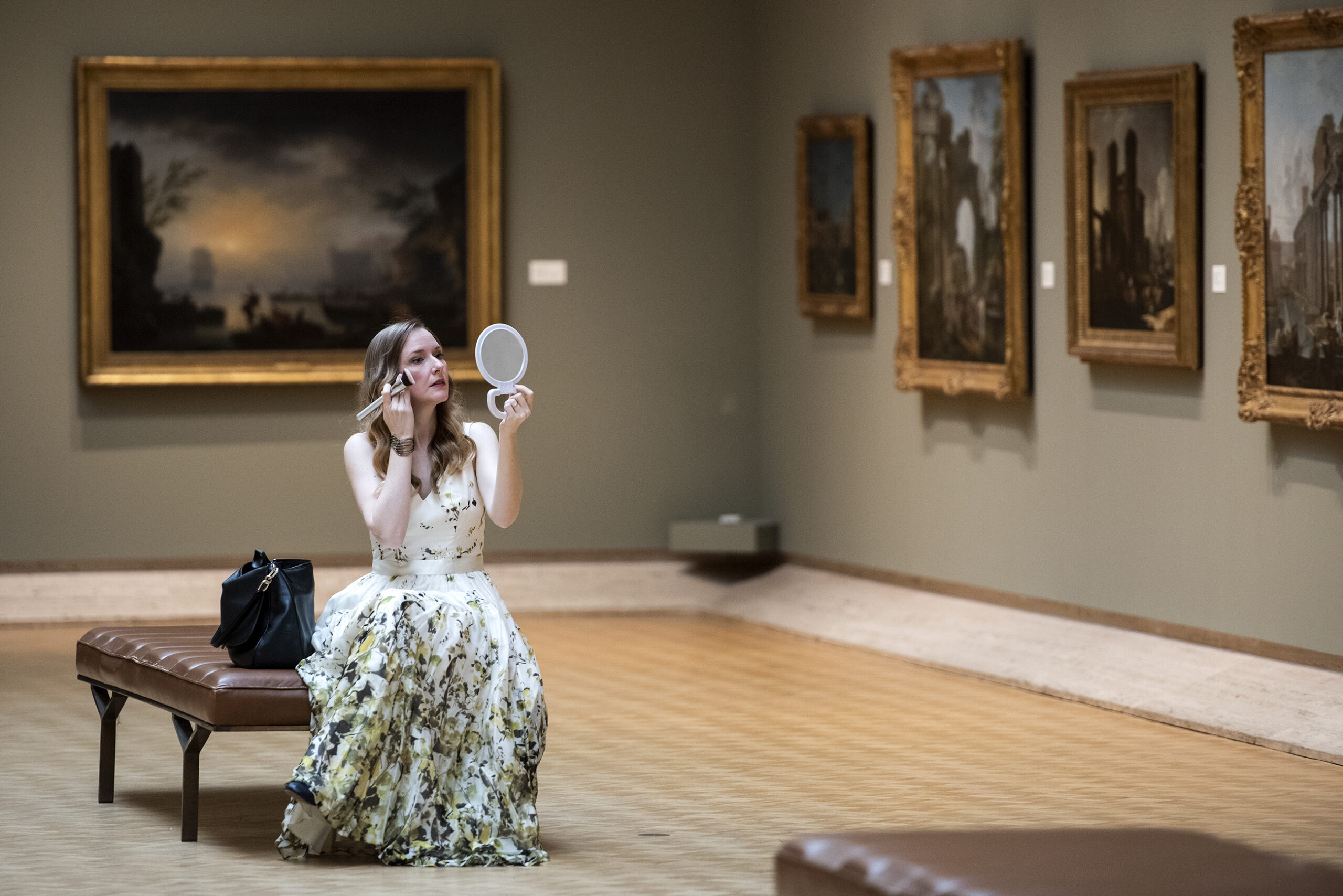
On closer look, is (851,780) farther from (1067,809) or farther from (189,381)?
(189,381)

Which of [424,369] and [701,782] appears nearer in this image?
[424,369]

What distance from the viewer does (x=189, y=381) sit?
13727mm

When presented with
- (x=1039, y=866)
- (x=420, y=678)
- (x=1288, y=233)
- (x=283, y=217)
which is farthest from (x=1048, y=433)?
(x=1039, y=866)

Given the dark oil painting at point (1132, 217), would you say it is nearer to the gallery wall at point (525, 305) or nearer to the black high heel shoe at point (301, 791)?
the gallery wall at point (525, 305)

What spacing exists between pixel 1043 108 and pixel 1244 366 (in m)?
2.45

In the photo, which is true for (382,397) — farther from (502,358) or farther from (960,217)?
(960,217)

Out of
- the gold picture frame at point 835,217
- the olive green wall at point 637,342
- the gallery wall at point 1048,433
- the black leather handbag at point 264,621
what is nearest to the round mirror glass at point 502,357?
the black leather handbag at point 264,621

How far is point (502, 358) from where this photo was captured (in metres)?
7.13

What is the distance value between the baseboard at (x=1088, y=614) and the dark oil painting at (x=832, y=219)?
73.9 inches

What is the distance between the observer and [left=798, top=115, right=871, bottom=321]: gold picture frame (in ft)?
43.1

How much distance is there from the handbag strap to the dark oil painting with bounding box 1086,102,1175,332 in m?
5.20

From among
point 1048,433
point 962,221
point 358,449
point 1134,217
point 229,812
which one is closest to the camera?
point 358,449

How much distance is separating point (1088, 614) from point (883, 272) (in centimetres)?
297

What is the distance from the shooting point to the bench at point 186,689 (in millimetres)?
6934
